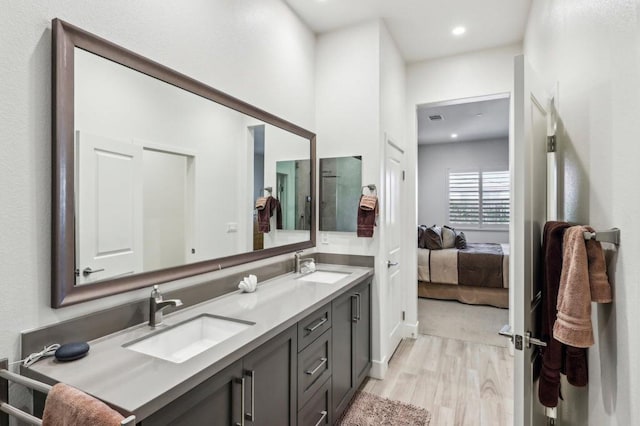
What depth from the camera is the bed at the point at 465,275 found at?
4594mm

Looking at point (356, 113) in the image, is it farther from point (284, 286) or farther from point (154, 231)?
point (154, 231)

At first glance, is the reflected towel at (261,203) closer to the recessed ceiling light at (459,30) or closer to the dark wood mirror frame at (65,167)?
the dark wood mirror frame at (65,167)

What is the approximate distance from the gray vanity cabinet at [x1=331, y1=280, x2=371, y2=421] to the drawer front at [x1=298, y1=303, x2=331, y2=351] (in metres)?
0.10

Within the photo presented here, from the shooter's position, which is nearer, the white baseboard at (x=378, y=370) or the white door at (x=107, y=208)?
the white door at (x=107, y=208)

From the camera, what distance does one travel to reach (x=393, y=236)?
3.26 meters

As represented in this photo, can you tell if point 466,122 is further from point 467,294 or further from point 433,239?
point 467,294

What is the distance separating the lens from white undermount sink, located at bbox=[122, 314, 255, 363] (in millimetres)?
1392

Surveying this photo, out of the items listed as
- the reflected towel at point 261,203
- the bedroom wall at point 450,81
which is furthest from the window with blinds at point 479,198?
the reflected towel at point 261,203

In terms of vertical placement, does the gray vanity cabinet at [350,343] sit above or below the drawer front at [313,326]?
below

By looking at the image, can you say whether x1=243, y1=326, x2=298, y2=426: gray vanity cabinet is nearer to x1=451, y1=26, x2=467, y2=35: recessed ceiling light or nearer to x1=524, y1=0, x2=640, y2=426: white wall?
x1=524, y1=0, x2=640, y2=426: white wall

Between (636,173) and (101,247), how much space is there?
69.8 inches

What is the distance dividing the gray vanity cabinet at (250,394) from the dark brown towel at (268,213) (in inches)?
37.5

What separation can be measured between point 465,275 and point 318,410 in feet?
11.5

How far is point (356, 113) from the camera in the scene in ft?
9.55
